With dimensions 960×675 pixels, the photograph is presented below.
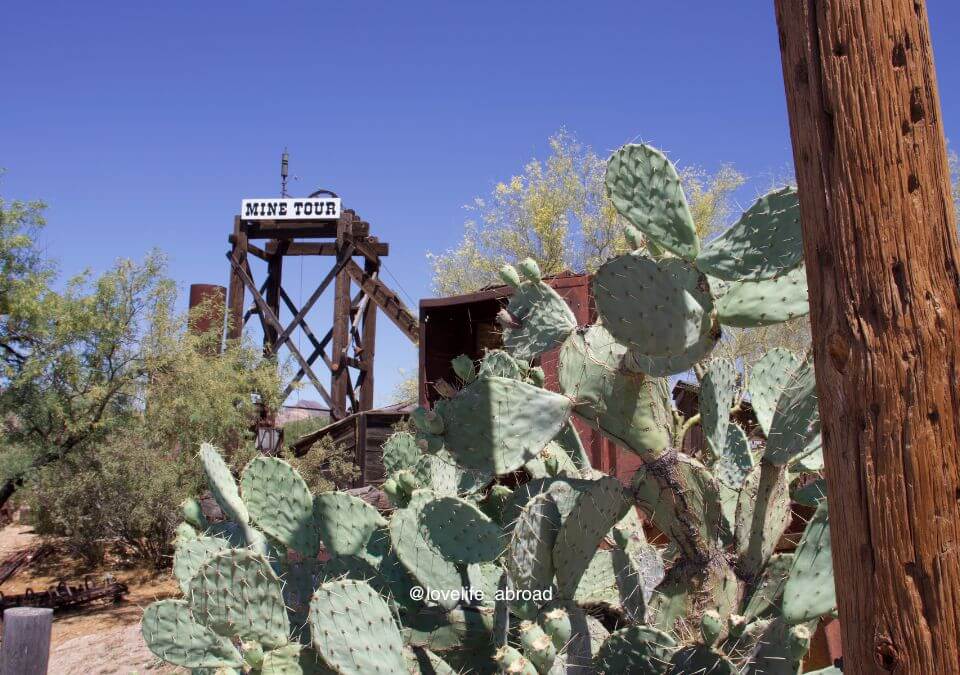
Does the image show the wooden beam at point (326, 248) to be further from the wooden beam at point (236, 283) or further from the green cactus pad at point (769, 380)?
the green cactus pad at point (769, 380)

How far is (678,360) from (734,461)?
951 mm

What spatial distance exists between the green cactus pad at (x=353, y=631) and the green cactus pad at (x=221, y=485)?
3.96 ft

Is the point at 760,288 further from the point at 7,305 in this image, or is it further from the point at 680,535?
the point at 7,305

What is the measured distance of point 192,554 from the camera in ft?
11.2

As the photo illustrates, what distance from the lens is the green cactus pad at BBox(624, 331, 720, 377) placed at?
2490 mm

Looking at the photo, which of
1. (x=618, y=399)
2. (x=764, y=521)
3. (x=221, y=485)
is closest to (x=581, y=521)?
(x=618, y=399)

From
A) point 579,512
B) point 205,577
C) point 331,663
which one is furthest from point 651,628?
point 205,577

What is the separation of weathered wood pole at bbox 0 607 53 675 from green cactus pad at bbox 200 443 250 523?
3.02 feet

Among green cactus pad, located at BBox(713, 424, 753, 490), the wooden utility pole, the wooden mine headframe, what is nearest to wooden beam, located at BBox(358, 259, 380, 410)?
the wooden mine headframe

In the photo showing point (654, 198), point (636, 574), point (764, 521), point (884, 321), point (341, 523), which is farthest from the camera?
point (341, 523)

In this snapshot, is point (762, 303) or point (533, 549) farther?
point (762, 303)

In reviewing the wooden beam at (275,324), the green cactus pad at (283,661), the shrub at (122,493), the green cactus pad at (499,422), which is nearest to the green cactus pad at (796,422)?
the green cactus pad at (499,422)

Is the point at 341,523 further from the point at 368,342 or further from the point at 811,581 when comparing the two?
the point at 368,342

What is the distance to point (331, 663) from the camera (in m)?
2.38
